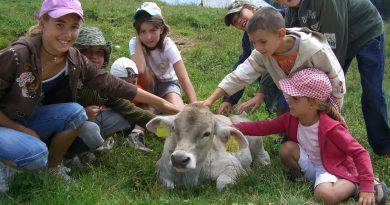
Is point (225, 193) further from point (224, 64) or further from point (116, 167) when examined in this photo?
point (224, 64)

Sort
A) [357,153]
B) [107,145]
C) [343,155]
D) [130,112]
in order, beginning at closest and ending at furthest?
[357,153]
[343,155]
[107,145]
[130,112]

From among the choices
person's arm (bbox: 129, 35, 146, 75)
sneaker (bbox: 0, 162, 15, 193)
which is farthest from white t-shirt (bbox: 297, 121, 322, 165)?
sneaker (bbox: 0, 162, 15, 193)

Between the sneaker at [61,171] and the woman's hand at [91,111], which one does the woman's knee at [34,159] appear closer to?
the sneaker at [61,171]

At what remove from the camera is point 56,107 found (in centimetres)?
530

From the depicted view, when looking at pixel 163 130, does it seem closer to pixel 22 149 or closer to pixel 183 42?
pixel 22 149

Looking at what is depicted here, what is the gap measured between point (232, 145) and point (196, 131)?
529 millimetres

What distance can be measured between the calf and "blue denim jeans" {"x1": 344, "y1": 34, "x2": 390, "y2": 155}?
6.54 feet

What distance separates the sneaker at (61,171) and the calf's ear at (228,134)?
182 cm

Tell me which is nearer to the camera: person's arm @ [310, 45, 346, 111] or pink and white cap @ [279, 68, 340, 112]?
pink and white cap @ [279, 68, 340, 112]

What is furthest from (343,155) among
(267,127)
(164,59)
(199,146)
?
(164,59)

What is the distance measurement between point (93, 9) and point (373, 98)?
1149cm

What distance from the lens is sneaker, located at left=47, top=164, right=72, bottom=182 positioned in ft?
16.9

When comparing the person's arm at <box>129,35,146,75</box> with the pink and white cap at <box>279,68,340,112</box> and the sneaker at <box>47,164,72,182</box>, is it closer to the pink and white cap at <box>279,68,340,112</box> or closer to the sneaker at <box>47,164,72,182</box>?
the sneaker at <box>47,164,72,182</box>

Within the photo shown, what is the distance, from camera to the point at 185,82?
7406 mm
